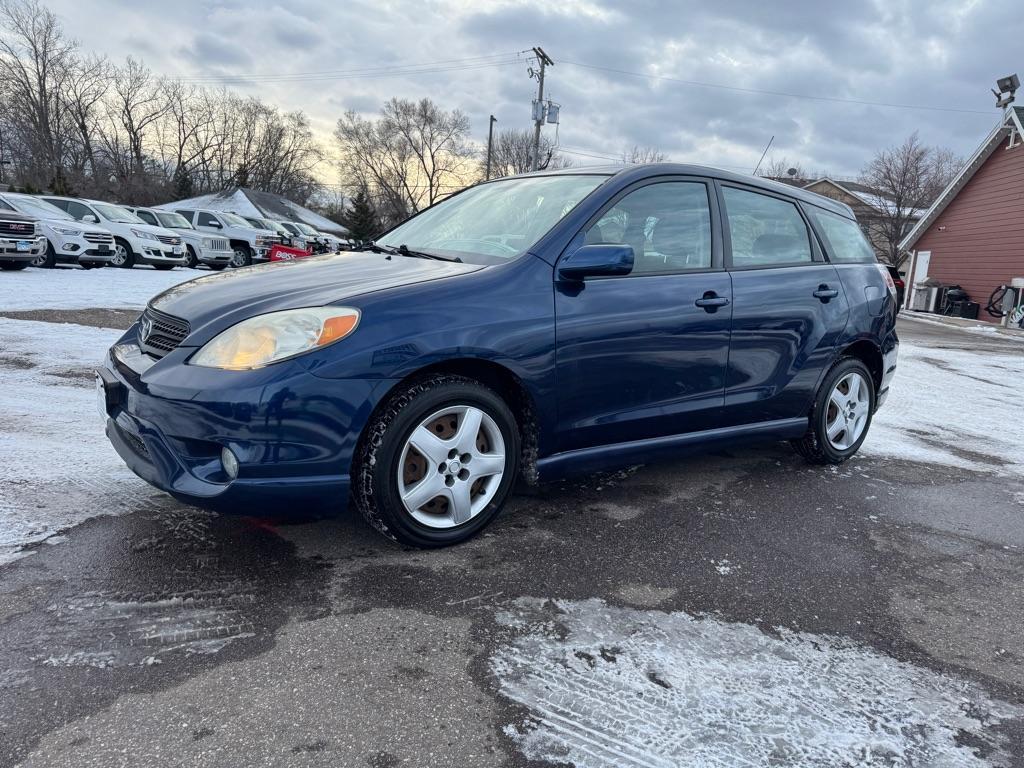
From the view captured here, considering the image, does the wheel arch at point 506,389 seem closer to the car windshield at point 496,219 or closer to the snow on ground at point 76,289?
the car windshield at point 496,219

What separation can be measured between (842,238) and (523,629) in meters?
3.49

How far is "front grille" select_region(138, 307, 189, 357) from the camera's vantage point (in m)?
2.84

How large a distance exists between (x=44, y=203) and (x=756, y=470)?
16667mm

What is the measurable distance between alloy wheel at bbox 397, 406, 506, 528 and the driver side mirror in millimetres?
732

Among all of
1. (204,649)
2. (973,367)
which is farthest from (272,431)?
(973,367)

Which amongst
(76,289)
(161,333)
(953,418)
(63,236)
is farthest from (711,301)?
(63,236)

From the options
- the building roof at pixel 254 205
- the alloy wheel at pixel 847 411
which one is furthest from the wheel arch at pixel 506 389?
the building roof at pixel 254 205

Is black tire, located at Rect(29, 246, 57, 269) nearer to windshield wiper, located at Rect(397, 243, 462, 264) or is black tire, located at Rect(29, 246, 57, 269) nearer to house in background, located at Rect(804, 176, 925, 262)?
windshield wiper, located at Rect(397, 243, 462, 264)

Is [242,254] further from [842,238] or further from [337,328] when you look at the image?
[337,328]

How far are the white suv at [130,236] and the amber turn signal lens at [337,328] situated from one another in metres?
15.5

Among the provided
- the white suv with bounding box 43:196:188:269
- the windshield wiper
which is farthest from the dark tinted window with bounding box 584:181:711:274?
the white suv with bounding box 43:196:188:269

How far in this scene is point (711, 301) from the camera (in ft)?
11.9

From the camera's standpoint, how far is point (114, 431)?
294cm

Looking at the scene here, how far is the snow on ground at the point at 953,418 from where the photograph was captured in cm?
513
